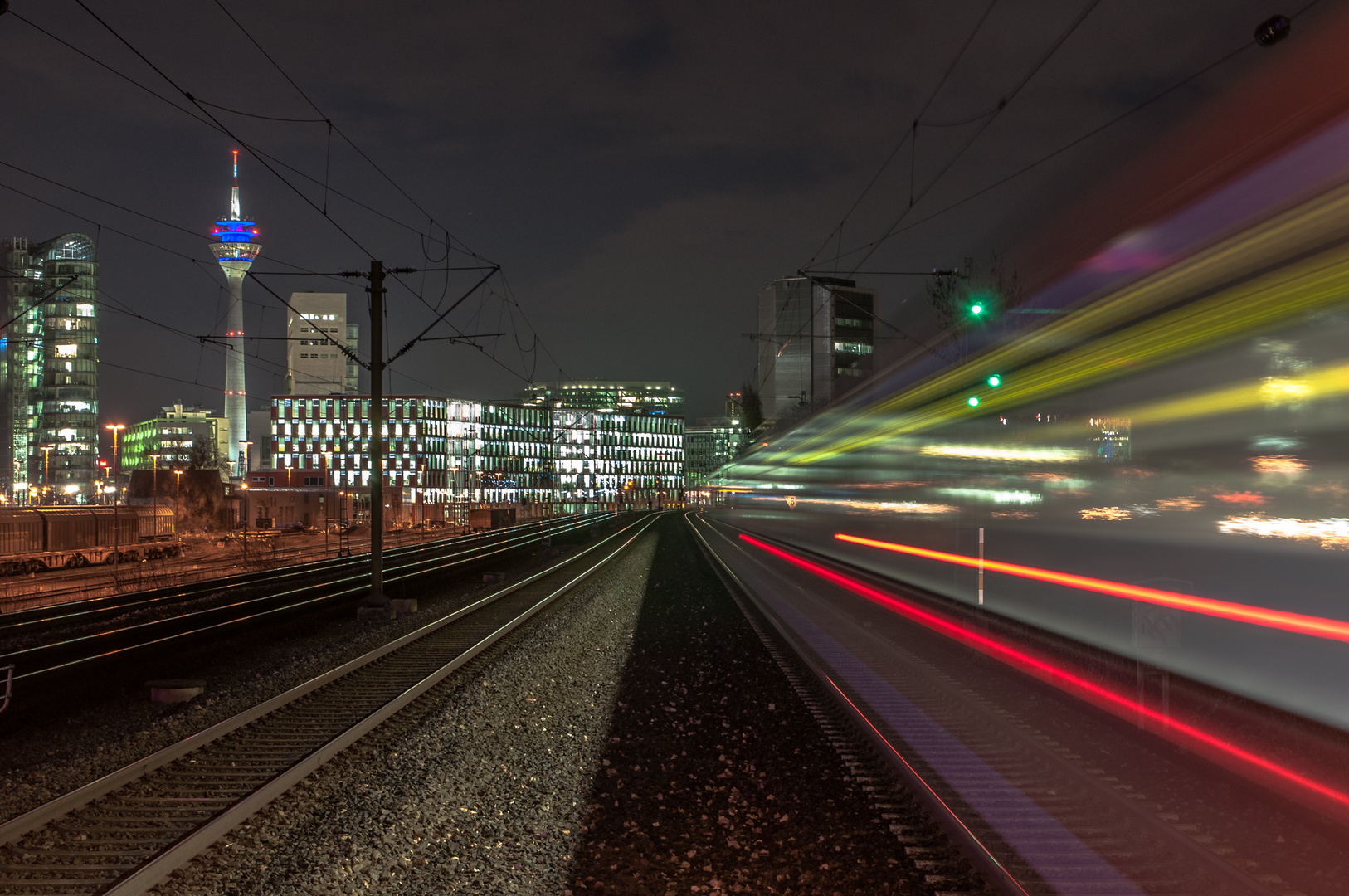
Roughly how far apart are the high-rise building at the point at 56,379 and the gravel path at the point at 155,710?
16765 centimetres

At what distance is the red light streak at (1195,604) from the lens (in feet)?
24.6

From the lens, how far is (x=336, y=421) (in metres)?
141

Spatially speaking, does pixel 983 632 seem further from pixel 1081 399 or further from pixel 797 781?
pixel 797 781

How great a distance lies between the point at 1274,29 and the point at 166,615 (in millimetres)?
22399

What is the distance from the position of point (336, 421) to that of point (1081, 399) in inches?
5510

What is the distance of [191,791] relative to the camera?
793cm

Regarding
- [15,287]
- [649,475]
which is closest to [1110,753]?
[649,475]

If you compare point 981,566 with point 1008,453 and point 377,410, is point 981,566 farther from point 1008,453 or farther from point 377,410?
point 377,410

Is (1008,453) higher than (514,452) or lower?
lower

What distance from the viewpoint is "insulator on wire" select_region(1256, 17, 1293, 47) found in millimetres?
8055

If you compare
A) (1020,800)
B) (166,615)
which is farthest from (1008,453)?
(166,615)

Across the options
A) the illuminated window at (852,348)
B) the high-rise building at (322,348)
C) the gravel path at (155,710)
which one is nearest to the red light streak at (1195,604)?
the gravel path at (155,710)

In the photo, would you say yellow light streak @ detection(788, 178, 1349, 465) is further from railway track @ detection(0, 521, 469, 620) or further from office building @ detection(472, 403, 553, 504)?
office building @ detection(472, 403, 553, 504)

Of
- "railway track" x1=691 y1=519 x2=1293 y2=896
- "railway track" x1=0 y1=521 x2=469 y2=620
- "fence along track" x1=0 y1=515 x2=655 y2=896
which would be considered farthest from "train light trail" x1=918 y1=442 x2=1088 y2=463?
"railway track" x1=0 y1=521 x2=469 y2=620
